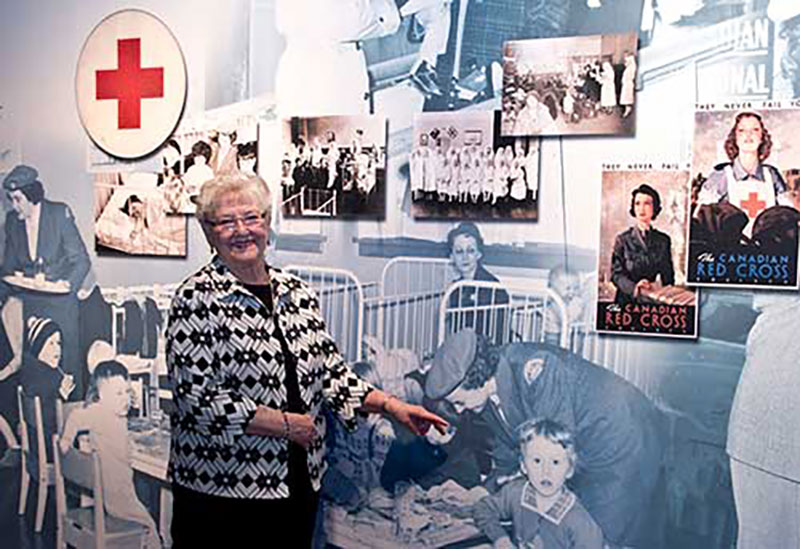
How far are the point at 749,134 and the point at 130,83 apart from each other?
4.51 ft

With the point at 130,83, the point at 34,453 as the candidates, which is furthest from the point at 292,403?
the point at 34,453

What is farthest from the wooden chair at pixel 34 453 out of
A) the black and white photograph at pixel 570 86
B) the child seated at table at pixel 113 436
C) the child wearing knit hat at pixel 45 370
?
the black and white photograph at pixel 570 86

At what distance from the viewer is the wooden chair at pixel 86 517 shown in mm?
2514

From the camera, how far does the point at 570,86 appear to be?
1906mm

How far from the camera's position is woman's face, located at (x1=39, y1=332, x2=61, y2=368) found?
2582 millimetres

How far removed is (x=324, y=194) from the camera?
85.4 inches

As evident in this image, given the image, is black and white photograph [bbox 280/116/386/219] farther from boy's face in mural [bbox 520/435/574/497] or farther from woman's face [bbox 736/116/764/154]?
woman's face [bbox 736/116/764/154]

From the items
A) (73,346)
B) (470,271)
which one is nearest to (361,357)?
(470,271)

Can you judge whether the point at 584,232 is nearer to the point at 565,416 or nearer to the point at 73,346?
the point at 565,416

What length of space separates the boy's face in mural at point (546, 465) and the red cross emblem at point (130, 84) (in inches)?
42.2

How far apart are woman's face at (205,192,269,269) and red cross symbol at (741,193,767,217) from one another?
85cm

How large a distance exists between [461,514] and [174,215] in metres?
0.92

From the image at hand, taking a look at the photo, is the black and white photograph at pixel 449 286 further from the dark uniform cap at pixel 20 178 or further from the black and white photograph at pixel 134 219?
the dark uniform cap at pixel 20 178

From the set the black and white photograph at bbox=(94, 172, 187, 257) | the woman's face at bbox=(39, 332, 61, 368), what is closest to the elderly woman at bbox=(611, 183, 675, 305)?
the black and white photograph at bbox=(94, 172, 187, 257)
